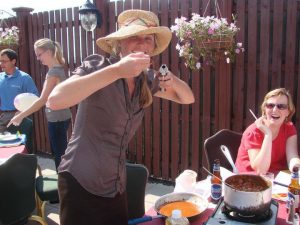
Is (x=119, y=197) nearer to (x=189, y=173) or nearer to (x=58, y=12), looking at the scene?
(x=189, y=173)

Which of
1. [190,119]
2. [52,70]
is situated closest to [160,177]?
[190,119]

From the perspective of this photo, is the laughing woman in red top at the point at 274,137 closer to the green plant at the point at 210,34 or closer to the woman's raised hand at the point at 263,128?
the woman's raised hand at the point at 263,128

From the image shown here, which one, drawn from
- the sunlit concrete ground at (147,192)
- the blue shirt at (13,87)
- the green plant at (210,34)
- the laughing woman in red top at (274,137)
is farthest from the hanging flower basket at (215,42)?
the blue shirt at (13,87)

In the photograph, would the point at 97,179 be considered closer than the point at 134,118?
Yes

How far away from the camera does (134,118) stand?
1.87 metres

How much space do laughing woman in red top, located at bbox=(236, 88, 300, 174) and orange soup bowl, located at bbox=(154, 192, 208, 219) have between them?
102 centimetres

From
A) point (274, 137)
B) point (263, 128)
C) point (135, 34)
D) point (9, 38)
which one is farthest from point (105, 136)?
point (9, 38)

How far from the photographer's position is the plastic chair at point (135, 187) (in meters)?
2.29

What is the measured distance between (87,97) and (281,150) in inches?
72.1

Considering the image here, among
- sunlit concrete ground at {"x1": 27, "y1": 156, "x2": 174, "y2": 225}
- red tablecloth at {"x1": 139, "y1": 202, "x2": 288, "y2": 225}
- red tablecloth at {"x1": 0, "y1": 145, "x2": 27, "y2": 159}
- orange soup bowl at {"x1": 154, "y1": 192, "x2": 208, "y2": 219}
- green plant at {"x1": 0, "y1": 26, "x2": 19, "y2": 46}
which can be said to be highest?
green plant at {"x1": 0, "y1": 26, "x2": 19, "y2": 46}

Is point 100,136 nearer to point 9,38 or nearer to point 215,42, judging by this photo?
point 215,42

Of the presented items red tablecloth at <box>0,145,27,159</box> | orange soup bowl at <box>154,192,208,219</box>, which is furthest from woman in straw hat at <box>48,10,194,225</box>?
red tablecloth at <box>0,145,27,159</box>

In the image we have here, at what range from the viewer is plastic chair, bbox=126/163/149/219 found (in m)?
2.29

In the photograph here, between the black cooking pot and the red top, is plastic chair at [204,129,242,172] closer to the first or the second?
the red top
